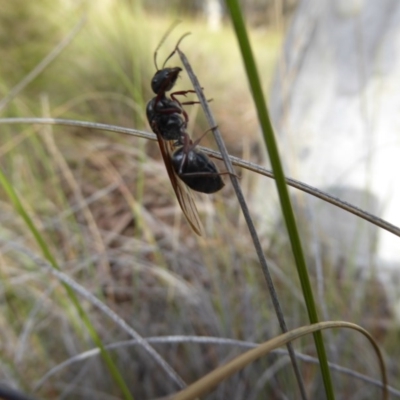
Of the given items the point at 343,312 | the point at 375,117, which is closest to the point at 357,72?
the point at 375,117

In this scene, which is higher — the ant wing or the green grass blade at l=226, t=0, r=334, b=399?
the ant wing

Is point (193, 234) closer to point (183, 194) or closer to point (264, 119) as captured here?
point (183, 194)

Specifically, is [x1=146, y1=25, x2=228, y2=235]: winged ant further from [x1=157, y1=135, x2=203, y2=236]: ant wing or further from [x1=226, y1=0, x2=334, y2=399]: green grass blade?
[x1=226, y1=0, x2=334, y2=399]: green grass blade

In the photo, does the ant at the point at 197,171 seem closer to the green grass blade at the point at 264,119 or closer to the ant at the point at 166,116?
the ant at the point at 166,116

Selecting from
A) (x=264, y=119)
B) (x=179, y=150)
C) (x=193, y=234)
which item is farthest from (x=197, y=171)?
(x=193, y=234)

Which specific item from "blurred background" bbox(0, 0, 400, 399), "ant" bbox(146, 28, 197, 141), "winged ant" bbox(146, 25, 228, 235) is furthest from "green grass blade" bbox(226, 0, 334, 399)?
"blurred background" bbox(0, 0, 400, 399)
